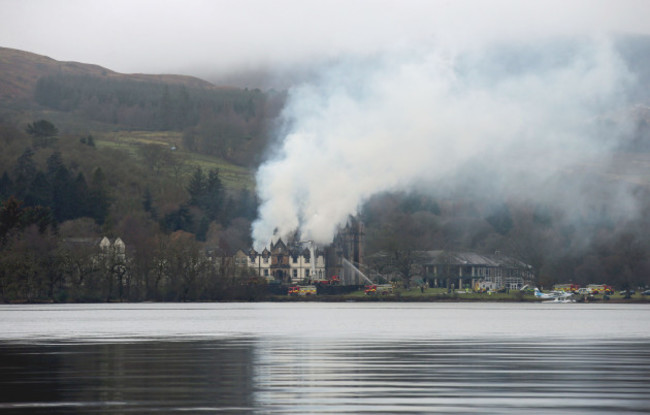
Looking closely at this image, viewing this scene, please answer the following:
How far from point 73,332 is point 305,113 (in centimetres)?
12912

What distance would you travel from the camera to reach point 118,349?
49.4m

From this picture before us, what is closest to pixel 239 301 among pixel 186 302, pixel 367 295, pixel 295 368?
pixel 186 302

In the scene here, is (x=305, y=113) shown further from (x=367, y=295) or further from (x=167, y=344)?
(x=167, y=344)

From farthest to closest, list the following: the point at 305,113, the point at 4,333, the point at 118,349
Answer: the point at 305,113 < the point at 4,333 < the point at 118,349

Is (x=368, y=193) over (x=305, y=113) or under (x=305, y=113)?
under

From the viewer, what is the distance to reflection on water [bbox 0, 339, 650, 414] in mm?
27562

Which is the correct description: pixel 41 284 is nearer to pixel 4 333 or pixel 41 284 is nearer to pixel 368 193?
pixel 368 193

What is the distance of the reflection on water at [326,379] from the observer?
90.4 ft

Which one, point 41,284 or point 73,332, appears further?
point 41,284

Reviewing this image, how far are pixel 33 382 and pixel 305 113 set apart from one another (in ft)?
533

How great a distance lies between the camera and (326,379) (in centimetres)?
3438

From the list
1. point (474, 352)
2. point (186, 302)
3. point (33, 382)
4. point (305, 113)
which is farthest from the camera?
point (305, 113)

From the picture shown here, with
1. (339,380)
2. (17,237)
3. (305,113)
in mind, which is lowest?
(339,380)

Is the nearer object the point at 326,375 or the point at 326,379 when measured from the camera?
the point at 326,379
